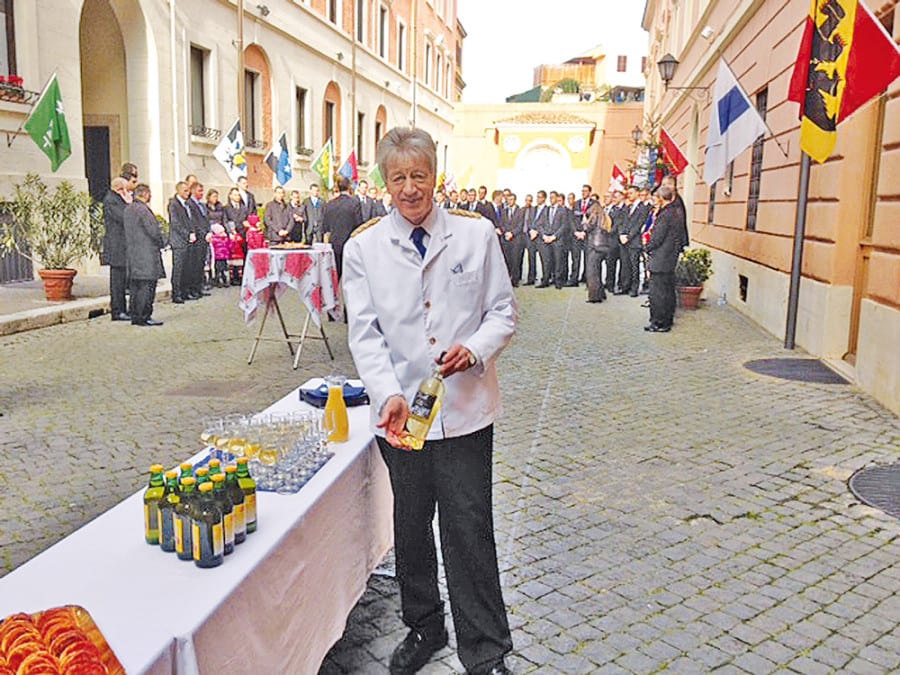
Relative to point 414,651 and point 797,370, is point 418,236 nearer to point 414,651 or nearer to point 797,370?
point 414,651

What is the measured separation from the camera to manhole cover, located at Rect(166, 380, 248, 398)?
24.6ft

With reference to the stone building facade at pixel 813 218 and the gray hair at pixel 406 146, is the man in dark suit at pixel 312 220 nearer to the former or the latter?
the stone building facade at pixel 813 218

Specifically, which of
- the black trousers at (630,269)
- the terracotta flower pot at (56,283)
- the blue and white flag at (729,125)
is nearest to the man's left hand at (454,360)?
the blue and white flag at (729,125)

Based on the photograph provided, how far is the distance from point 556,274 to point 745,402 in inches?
429

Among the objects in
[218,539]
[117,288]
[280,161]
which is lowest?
[117,288]

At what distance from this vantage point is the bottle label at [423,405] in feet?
9.12

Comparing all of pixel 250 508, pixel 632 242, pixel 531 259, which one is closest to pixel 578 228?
A: pixel 531 259

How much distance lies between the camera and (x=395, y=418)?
2.80 metres

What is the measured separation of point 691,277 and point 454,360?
11.9m

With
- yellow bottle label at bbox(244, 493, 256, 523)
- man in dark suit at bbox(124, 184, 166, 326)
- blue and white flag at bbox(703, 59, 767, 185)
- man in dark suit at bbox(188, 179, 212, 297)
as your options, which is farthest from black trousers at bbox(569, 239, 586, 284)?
yellow bottle label at bbox(244, 493, 256, 523)

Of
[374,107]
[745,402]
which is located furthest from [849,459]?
[374,107]

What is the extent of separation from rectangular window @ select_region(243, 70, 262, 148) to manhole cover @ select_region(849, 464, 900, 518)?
19.6 meters

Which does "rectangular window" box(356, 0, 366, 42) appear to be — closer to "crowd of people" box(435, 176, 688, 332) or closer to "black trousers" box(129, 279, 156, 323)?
"crowd of people" box(435, 176, 688, 332)

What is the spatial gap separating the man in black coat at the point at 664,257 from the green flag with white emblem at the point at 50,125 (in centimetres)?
887
